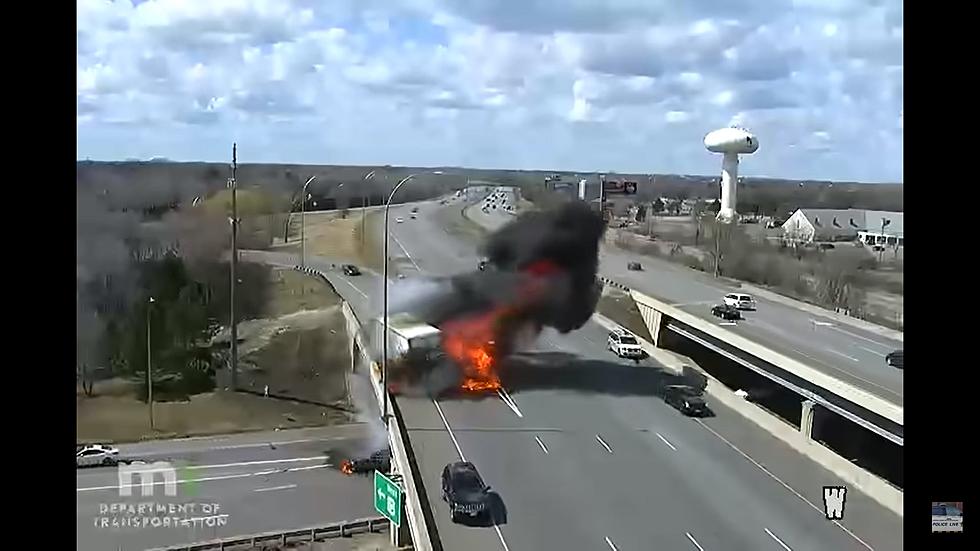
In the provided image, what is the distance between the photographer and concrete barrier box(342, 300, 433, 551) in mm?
3023

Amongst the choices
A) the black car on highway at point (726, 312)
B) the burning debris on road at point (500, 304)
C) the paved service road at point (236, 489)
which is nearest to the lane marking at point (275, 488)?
the paved service road at point (236, 489)

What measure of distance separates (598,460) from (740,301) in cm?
181

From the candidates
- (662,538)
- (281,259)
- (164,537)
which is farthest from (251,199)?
(662,538)

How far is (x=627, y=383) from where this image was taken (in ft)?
14.1

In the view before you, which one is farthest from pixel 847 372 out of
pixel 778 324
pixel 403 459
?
pixel 403 459

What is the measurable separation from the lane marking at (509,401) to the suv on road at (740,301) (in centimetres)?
162

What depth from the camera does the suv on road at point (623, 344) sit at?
4.46 meters

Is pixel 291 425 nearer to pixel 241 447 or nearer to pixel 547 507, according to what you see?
pixel 241 447

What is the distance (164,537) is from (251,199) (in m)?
1.69

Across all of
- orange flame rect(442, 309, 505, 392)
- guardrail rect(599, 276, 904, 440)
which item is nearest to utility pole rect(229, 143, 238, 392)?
orange flame rect(442, 309, 505, 392)

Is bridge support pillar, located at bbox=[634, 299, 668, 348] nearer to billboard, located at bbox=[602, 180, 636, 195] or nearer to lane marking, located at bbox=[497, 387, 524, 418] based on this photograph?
billboard, located at bbox=[602, 180, 636, 195]

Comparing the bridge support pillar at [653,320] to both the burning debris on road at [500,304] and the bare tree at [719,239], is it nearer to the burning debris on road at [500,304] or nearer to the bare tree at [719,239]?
the burning debris on road at [500,304]

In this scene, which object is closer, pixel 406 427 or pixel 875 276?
pixel 406 427

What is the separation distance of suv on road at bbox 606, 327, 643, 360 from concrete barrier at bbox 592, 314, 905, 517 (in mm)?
46
